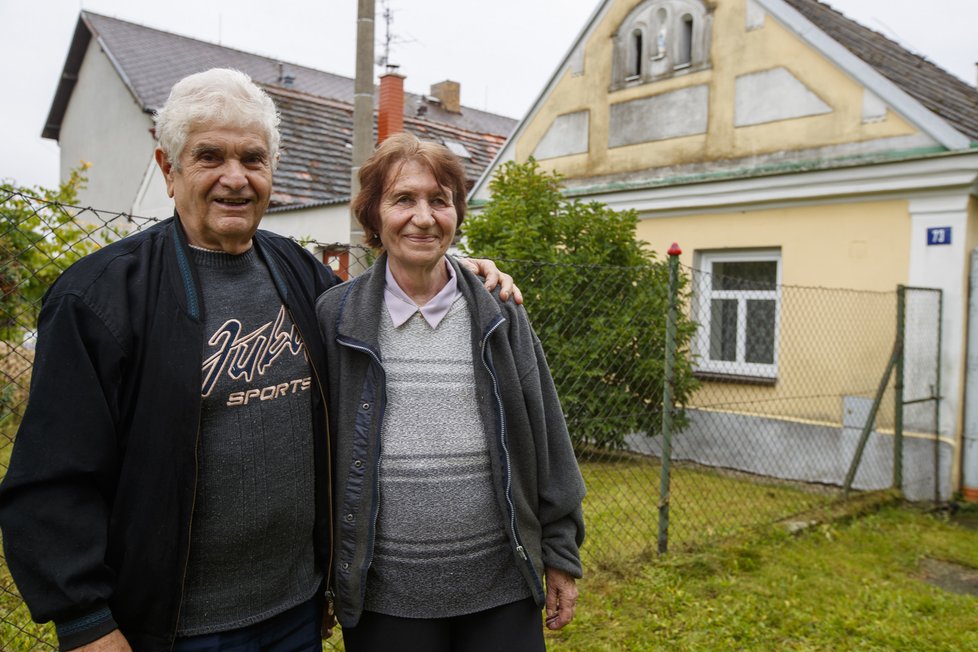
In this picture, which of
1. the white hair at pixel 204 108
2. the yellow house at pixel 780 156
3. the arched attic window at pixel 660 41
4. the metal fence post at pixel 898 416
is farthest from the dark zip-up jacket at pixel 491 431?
the arched attic window at pixel 660 41

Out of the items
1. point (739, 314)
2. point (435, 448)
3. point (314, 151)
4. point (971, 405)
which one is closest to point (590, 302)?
point (739, 314)

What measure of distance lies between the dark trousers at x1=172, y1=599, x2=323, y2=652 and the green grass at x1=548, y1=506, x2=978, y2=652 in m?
1.99

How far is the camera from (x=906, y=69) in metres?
7.93

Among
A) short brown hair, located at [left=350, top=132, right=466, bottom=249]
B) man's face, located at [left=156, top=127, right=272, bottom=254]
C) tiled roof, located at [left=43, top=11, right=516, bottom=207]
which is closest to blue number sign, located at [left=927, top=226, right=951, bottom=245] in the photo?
short brown hair, located at [left=350, top=132, right=466, bottom=249]

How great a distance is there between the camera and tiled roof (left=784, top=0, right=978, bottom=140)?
6809 millimetres

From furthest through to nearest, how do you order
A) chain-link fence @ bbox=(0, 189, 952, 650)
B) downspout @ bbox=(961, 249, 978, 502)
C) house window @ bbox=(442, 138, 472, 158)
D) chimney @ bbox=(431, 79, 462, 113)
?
chimney @ bbox=(431, 79, 462, 113) < house window @ bbox=(442, 138, 472, 158) < downspout @ bbox=(961, 249, 978, 502) < chain-link fence @ bbox=(0, 189, 952, 650)

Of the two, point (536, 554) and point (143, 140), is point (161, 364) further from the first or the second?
point (143, 140)

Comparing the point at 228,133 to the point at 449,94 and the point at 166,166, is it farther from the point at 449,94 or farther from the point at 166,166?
the point at 449,94

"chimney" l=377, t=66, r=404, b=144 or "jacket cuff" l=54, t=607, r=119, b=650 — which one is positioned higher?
"chimney" l=377, t=66, r=404, b=144

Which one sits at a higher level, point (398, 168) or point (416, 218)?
point (398, 168)

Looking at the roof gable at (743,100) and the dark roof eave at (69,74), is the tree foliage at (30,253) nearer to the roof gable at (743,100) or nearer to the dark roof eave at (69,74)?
the roof gable at (743,100)

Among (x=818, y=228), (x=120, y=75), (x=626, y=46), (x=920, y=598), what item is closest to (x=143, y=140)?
(x=120, y=75)

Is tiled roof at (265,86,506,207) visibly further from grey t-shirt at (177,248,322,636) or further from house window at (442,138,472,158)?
grey t-shirt at (177,248,322,636)

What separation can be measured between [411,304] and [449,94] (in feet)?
73.4
